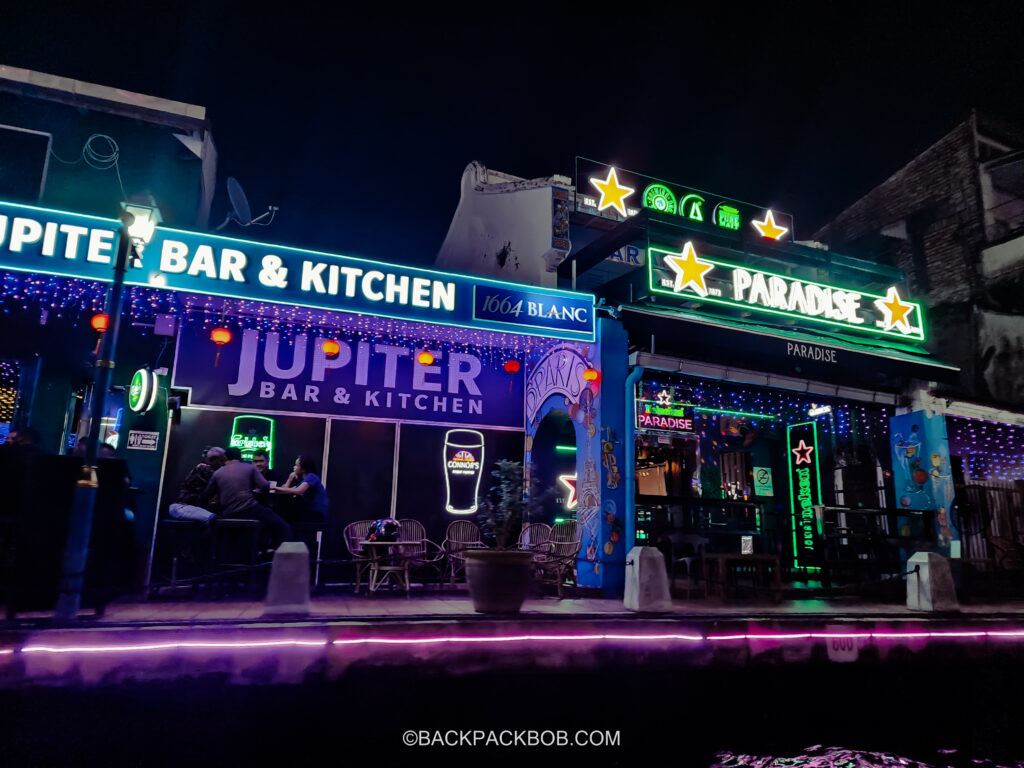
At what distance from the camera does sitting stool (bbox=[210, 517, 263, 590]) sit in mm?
7035

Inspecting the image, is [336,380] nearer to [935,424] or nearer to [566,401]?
[566,401]

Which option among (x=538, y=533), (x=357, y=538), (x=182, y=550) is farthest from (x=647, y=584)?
(x=182, y=550)

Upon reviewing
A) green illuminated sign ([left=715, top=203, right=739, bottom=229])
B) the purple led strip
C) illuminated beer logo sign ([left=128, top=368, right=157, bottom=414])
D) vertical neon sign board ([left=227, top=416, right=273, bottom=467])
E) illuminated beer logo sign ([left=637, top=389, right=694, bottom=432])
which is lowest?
the purple led strip

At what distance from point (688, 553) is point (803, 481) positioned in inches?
187

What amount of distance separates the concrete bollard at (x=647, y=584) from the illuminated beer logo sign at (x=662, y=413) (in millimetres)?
5994

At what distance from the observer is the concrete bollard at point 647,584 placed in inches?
262

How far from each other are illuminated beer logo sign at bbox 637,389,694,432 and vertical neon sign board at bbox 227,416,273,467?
7072mm

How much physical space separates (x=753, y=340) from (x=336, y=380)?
22.3 feet

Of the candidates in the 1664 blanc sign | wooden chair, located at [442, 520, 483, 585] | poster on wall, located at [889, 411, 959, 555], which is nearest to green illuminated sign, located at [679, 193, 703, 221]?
the 1664 blanc sign

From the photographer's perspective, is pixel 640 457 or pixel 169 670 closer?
pixel 169 670

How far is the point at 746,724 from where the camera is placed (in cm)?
598

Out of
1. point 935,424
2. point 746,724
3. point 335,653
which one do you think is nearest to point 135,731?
point 335,653

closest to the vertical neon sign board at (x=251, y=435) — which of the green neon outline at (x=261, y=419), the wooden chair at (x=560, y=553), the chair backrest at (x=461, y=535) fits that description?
the green neon outline at (x=261, y=419)

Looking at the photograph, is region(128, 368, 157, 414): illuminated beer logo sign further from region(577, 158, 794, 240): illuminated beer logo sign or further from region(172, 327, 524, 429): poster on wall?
region(577, 158, 794, 240): illuminated beer logo sign
